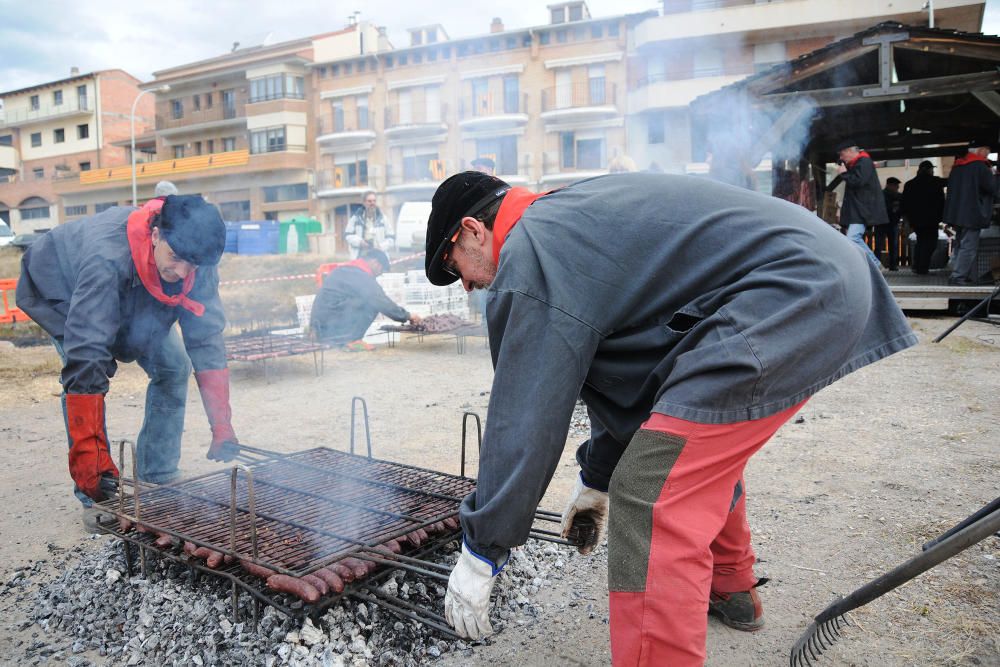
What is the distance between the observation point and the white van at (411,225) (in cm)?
1403

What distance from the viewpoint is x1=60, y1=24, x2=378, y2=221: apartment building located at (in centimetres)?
3133

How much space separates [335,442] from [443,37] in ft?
21.5

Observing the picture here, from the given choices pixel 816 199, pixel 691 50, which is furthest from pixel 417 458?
pixel 691 50

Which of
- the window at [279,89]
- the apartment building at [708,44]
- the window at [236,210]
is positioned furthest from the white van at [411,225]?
the window at [236,210]

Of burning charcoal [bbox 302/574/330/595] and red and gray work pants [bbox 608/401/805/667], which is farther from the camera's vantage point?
burning charcoal [bbox 302/574/330/595]

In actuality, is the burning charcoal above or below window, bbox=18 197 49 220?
below

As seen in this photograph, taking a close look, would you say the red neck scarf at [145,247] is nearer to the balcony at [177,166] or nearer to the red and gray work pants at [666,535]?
the red and gray work pants at [666,535]

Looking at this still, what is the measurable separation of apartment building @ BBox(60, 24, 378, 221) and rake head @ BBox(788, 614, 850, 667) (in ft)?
93.8

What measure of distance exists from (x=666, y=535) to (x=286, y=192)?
35.9 m

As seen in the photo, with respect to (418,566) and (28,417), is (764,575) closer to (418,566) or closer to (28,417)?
(418,566)

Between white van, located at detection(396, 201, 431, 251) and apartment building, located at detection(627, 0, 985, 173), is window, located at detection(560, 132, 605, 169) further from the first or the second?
white van, located at detection(396, 201, 431, 251)

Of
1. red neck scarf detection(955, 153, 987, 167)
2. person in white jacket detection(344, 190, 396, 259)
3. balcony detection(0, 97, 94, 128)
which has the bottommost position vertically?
person in white jacket detection(344, 190, 396, 259)

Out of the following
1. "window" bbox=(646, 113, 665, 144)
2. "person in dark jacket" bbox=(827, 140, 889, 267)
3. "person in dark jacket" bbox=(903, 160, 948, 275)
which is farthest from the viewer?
"window" bbox=(646, 113, 665, 144)

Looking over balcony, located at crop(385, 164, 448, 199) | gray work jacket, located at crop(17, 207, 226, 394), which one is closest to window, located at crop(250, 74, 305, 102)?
balcony, located at crop(385, 164, 448, 199)
